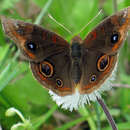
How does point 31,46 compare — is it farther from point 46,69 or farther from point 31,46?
point 46,69

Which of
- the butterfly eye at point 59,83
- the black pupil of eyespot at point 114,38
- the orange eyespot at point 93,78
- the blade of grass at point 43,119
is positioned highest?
the black pupil of eyespot at point 114,38

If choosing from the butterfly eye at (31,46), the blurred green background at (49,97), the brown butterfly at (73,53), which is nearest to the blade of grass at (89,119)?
the blurred green background at (49,97)

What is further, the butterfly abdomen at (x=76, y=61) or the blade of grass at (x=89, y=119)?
the blade of grass at (x=89, y=119)

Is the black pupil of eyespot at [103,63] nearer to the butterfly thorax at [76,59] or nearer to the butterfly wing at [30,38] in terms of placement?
the butterfly thorax at [76,59]

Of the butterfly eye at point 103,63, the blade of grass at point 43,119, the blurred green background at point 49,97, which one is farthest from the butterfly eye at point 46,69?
the blade of grass at point 43,119

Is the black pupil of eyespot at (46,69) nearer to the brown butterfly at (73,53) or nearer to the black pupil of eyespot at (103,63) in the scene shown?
the brown butterfly at (73,53)

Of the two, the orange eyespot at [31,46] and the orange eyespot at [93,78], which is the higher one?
the orange eyespot at [31,46]
